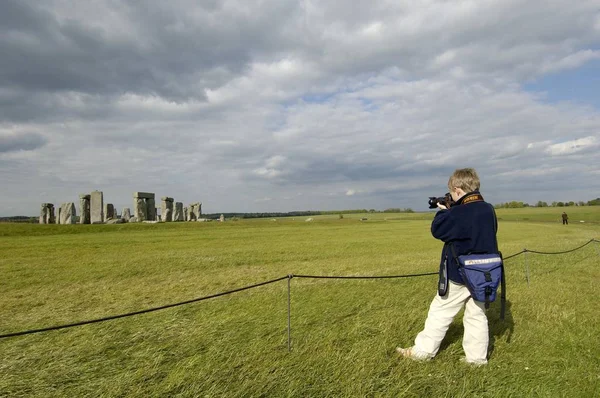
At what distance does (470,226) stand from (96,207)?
112 feet

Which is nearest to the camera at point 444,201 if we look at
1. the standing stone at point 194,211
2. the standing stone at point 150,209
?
the standing stone at point 150,209

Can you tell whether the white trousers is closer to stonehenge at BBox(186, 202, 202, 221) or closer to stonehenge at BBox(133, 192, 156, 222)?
stonehenge at BBox(133, 192, 156, 222)

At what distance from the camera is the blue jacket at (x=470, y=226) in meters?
4.02

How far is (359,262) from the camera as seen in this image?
45.8ft

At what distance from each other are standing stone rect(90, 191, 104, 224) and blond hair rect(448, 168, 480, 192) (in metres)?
33.6

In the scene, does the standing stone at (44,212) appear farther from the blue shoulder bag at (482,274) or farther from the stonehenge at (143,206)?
the blue shoulder bag at (482,274)

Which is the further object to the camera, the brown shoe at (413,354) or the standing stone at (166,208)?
the standing stone at (166,208)

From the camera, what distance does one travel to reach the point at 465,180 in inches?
167

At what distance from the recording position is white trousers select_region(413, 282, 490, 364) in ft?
13.8

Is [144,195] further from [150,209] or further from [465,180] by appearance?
[465,180]

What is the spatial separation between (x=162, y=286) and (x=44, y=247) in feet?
37.4

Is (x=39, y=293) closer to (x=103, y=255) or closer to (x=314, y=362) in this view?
(x=103, y=255)

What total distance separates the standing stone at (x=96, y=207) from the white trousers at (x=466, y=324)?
3334 centimetres

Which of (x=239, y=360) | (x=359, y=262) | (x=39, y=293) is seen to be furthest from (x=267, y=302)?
(x=359, y=262)
